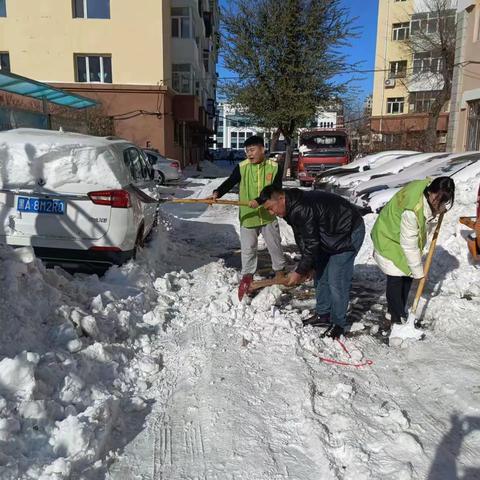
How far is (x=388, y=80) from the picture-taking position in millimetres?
38469

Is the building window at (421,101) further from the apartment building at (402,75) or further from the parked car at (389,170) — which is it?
the parked car at (389,170)

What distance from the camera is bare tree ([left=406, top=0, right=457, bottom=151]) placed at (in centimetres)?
2725

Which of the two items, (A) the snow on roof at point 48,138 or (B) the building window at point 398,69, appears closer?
(A) the snow on roof at point 48,138

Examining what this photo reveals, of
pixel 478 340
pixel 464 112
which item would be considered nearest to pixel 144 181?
pixel 478 340

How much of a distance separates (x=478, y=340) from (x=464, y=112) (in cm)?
1661

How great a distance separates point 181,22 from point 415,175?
21.6 metres

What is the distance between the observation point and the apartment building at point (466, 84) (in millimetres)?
17219

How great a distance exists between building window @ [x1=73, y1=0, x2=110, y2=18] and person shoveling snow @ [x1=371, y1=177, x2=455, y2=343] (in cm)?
2174

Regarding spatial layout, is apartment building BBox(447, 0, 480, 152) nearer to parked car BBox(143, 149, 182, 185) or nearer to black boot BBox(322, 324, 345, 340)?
parked car BBox(143, 149, 182, 185)

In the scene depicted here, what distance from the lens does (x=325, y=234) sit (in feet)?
12.9

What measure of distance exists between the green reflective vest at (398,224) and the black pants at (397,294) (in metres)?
0.18

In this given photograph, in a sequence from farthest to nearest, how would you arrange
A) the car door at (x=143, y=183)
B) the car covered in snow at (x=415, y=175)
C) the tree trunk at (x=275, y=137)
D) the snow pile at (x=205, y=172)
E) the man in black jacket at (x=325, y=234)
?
the snow pile at (x=205, y=172) → the tree trunk at (x=275, y=137) → the car covered in snow at (x=415, y=175) → the car door at (x=143, y=183) → the man in black jacket at (x=325, y=234)

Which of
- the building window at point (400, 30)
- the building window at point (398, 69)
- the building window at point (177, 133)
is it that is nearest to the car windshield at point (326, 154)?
the building window at point (177, 133)

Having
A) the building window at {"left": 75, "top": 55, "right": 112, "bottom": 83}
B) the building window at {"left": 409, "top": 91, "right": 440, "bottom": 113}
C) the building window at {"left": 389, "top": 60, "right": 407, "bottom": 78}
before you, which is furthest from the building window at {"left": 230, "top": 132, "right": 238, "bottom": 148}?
the building window at {"left": 75, "top": 55, "right": 112, "bottom": 83}
